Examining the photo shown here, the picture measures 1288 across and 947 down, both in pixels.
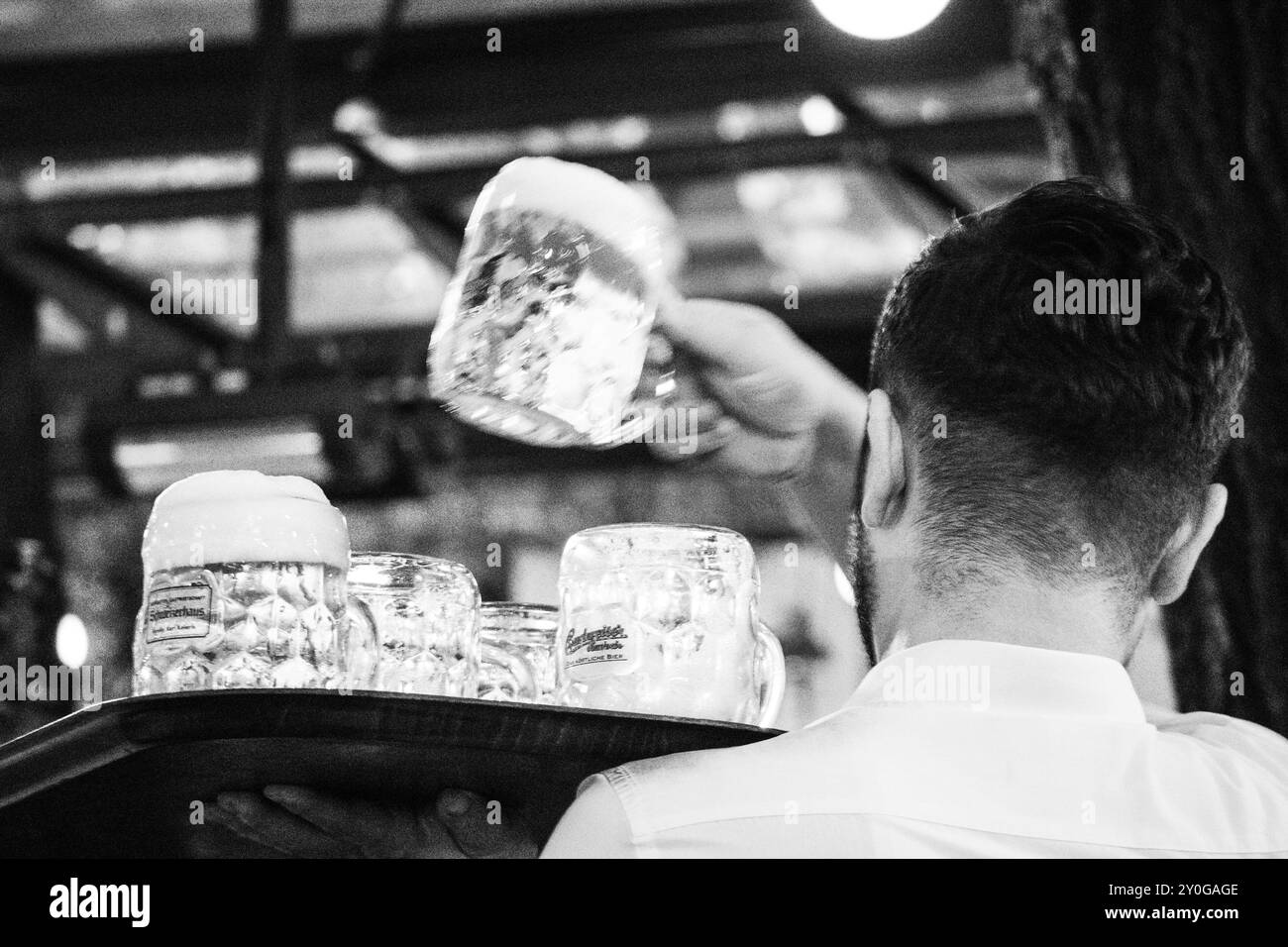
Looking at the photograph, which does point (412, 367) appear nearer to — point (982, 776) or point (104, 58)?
point (104, 58)

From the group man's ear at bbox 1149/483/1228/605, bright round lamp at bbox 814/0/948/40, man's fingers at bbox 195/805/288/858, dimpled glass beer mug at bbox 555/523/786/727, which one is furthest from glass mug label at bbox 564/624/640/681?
bright round lamp at bbox 814/0/948/40

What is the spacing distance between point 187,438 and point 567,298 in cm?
329

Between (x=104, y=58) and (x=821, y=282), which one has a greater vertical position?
(x=104, y=58)

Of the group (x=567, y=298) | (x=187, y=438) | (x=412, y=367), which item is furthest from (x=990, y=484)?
(x=412, y=367)

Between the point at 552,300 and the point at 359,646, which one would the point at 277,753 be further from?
the point at 552,300

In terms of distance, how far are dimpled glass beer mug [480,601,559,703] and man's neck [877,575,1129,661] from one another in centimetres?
29

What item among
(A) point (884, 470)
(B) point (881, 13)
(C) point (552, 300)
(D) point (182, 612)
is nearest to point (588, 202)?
(C) point (552, 300)

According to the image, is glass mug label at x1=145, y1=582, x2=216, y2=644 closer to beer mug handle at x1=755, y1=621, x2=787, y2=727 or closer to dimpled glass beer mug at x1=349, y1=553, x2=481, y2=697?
dimpled glass beer mug at x1=349, y1=553, x2=481, y2=697

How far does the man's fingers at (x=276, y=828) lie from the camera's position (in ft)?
2.87

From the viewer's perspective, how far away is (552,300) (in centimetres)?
104

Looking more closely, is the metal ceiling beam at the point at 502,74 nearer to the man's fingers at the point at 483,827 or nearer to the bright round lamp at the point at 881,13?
the bright round lamp at the point at 881,13

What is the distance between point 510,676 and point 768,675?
183mm
